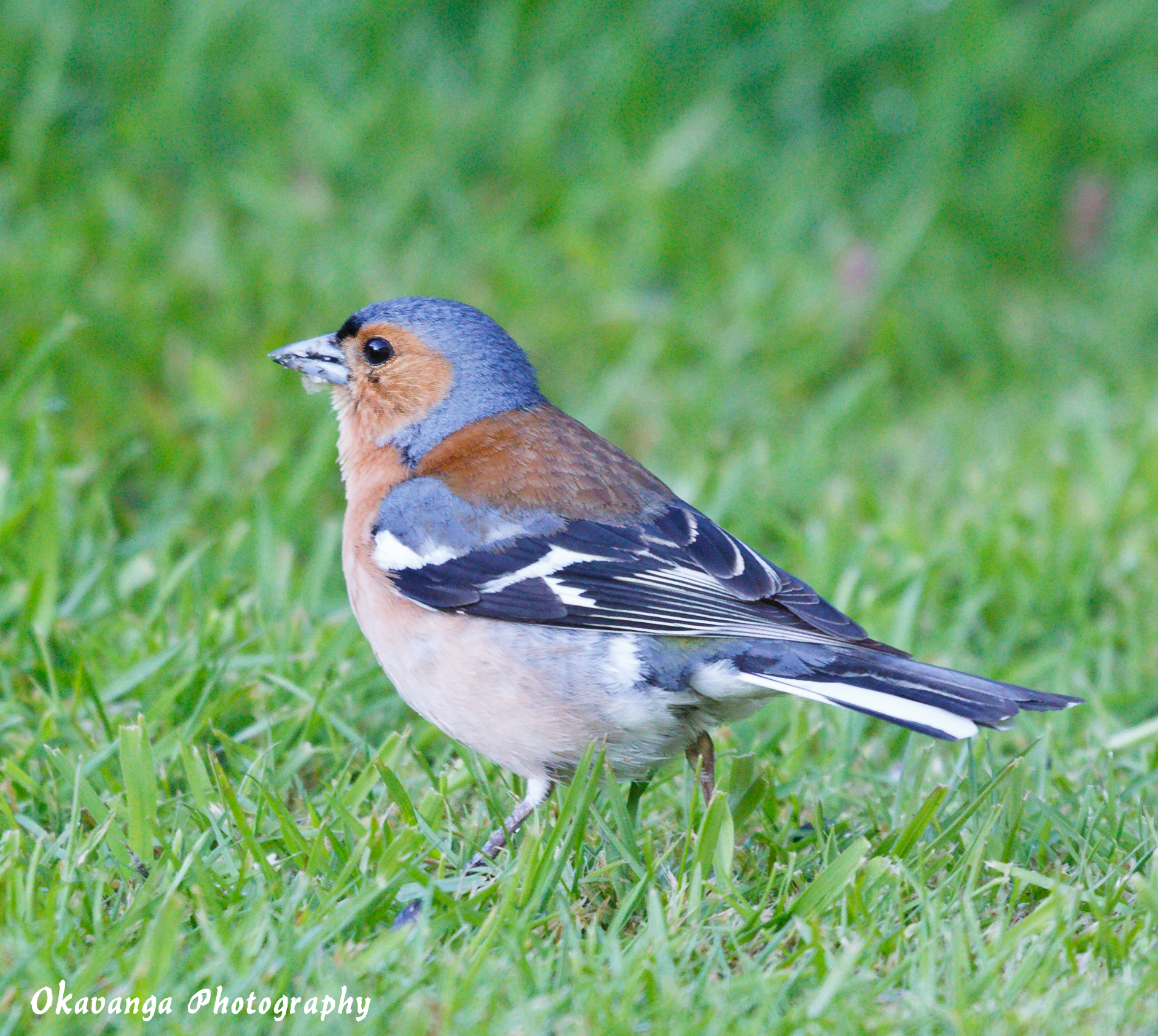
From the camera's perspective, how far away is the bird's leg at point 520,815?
10.1 ft

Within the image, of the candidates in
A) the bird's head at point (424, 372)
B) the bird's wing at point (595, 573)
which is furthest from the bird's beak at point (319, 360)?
the bird's wing at point (595, 573)

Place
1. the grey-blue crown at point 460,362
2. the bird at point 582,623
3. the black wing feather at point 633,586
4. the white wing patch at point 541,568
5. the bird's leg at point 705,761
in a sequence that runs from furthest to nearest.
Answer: the grey-blue crown at point 460,362 < the bird's leg at point 705,761 < the white wing patch at point 541,568 < the black wing feather at point 633,586 < the bird at point 582,623

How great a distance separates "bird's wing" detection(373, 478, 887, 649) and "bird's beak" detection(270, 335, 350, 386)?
1.84 ft

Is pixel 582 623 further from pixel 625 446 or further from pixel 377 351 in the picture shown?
pixel 625 446

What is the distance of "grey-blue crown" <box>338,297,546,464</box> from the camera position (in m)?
3.71

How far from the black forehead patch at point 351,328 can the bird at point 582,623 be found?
0.43 metres

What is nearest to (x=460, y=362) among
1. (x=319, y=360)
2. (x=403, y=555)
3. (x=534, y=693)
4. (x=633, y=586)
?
(x=319, y=360)

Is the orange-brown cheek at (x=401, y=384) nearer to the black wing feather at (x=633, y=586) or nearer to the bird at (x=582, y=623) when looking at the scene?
the bird at (x=582, y=623)

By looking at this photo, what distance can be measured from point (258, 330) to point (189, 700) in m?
2.50

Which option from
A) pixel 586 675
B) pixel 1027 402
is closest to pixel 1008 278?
pixel 1027 402

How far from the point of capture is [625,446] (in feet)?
18.6

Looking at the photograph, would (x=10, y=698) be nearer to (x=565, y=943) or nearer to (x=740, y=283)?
(x=565, y=943)

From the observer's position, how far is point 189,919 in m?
2.74

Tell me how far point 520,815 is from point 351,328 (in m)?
1.41
